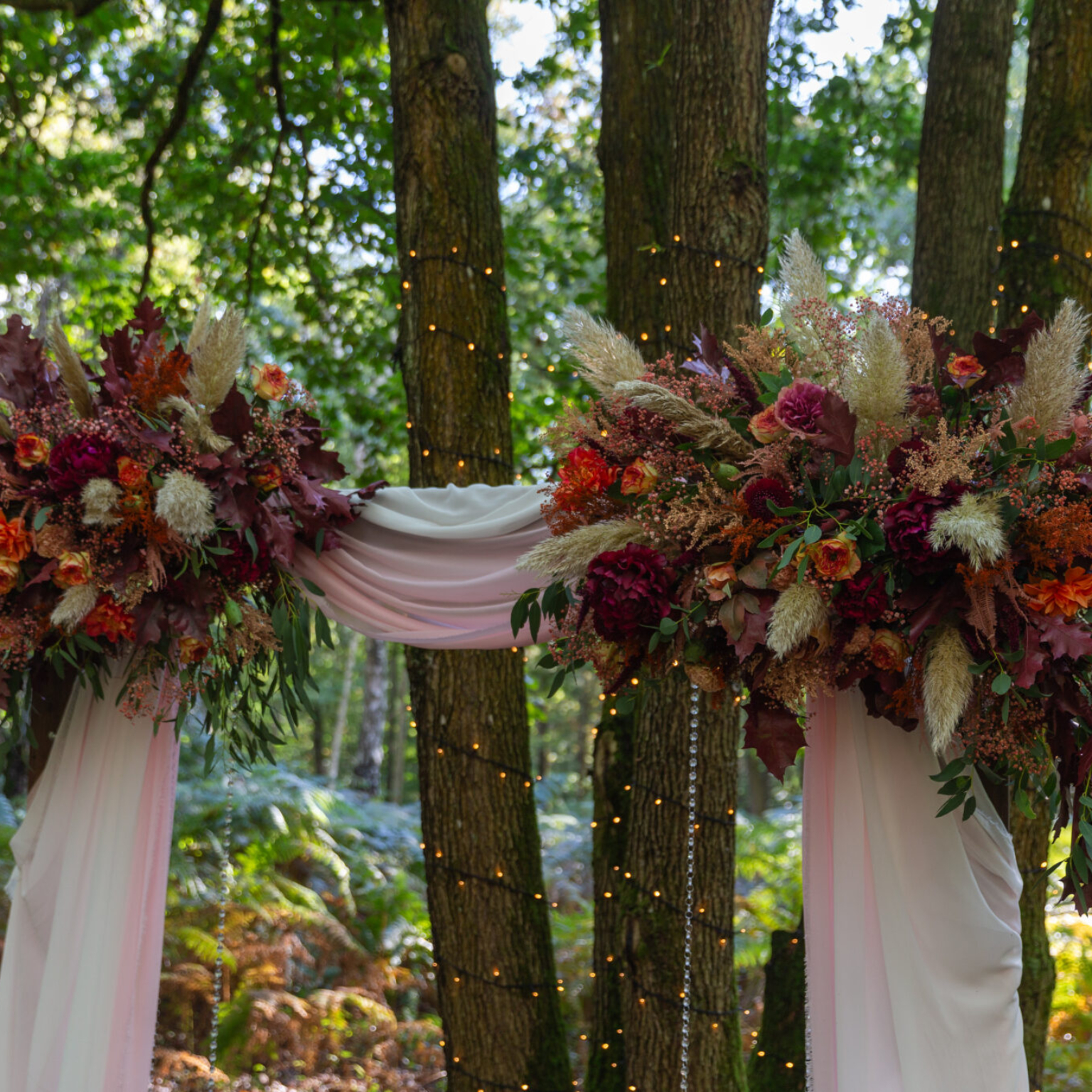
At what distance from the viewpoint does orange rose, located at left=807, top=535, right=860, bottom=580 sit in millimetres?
1903

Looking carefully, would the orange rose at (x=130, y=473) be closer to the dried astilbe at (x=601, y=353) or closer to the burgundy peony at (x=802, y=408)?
the dried astilbe at (x=601, y=353)


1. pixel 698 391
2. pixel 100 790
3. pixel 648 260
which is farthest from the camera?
pixel 648 260

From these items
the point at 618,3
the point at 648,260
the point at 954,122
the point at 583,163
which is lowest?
the point at 648,260

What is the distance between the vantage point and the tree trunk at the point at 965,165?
11.7ft

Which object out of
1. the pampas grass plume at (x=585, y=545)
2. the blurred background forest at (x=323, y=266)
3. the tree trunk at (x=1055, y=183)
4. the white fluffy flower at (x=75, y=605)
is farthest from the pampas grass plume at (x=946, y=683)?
the blurred background forest at (x=323, y=266)

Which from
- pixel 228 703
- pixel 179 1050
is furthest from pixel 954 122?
pixel 179 1050

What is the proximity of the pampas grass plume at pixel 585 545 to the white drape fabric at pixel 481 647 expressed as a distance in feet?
1.15

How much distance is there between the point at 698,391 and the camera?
7.42ft

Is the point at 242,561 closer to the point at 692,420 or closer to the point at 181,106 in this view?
the point at 692,420

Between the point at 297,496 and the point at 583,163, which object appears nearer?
the point at 297,496

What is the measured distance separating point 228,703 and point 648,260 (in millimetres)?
1997

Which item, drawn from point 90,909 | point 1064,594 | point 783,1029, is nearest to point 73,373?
point 90,909

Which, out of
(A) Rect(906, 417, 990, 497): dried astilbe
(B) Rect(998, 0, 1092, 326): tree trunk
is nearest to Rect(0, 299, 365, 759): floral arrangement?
(A) Rect(906, 417, 990, 497): dried astilbe

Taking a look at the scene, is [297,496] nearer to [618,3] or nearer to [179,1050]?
[618,3]
